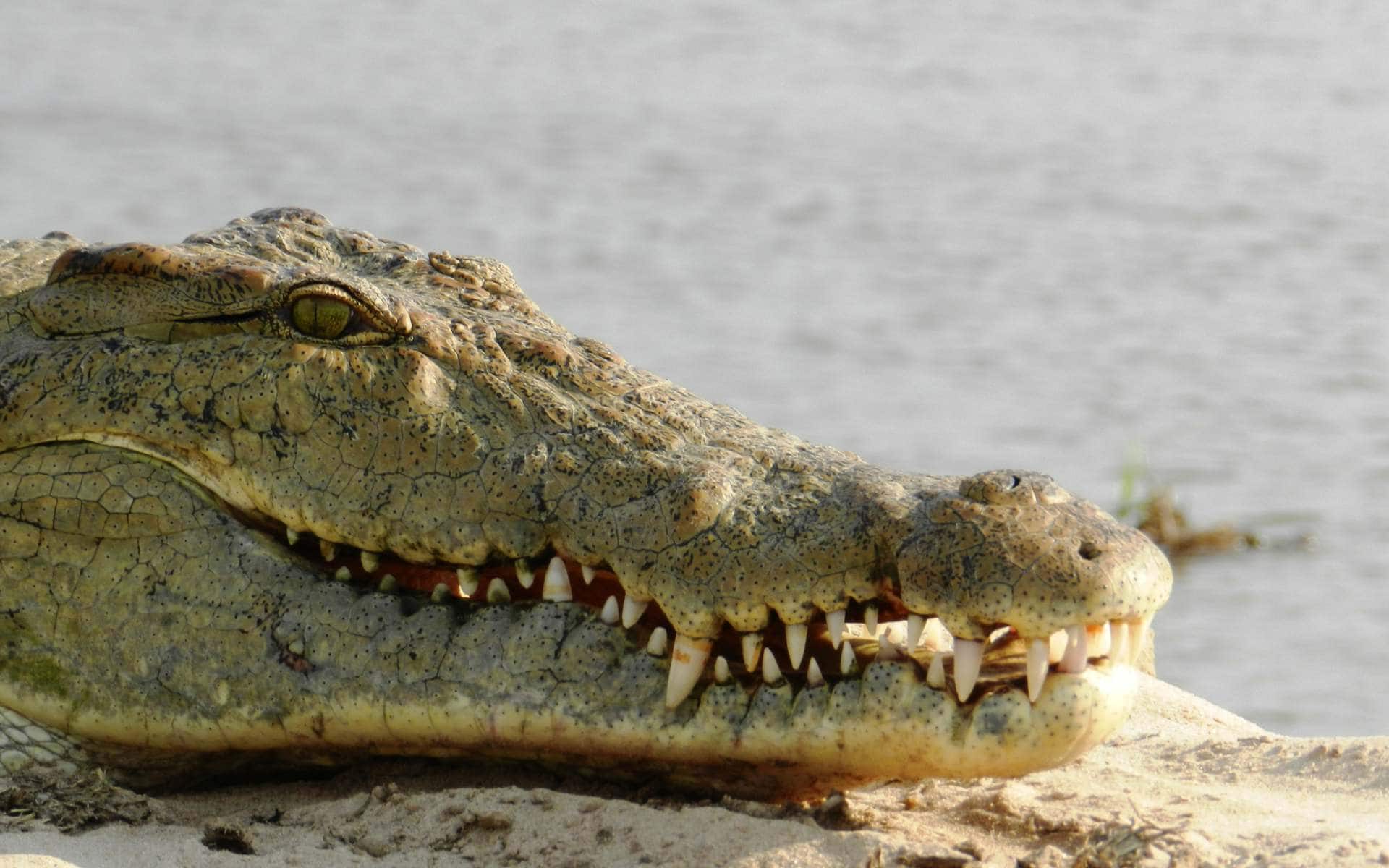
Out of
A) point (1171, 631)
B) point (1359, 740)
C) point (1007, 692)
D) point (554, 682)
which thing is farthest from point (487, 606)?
point (1171, 631)

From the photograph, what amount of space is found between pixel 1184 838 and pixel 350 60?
1584 cm

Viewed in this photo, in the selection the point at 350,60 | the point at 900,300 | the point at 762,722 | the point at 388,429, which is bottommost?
the point at 762,722

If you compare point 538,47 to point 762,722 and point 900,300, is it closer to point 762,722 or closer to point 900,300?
point 900,300

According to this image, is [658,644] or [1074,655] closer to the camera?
[1074,655]

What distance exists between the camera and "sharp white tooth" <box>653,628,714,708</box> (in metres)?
3.09

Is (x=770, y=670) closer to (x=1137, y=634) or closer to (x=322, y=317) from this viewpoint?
(x=1137, y=634)

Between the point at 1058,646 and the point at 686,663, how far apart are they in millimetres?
655

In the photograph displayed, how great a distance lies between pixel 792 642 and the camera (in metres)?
3.04

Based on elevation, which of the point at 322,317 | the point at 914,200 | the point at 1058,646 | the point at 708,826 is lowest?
the point at 708,826

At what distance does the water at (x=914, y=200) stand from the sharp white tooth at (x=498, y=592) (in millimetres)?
4144

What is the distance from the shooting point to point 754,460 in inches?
130

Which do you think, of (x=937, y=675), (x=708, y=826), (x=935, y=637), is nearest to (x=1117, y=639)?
(x=937, y=675)

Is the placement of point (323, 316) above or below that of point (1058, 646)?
above

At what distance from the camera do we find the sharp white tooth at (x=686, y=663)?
309 centimetres
